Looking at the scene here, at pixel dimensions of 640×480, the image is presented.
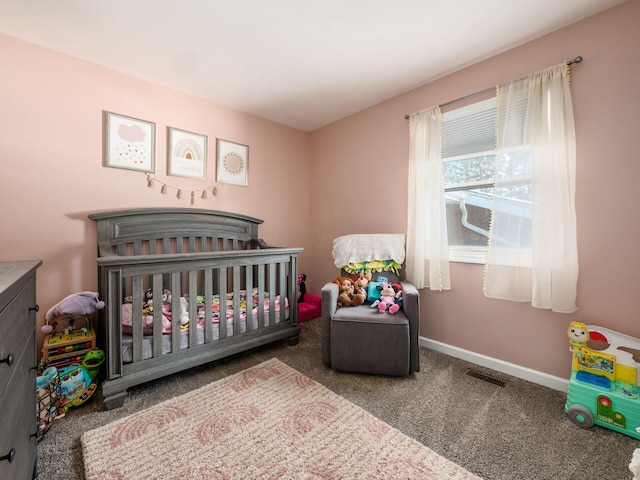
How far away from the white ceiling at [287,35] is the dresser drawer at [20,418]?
74.2 inches

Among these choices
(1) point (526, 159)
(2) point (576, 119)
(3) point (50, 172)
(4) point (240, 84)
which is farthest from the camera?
(4) point (240, 84)

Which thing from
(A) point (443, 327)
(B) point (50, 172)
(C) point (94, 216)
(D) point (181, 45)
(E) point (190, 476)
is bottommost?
(E) point (190, 476)

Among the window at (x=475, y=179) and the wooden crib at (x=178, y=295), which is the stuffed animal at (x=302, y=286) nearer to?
the wooden crib at (x=178, y=295)

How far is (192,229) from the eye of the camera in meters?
2.61

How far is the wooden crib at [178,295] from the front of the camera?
63.1 inches

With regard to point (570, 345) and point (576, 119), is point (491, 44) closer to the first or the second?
point (576, 119)

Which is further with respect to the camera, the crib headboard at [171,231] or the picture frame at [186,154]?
the picture frame at [186,154]

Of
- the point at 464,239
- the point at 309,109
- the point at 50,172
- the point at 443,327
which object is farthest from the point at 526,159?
the point at 50,172

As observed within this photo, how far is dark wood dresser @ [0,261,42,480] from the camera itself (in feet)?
2.29

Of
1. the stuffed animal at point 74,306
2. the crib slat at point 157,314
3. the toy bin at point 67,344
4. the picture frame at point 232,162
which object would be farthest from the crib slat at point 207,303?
the picture frame at point 232,162

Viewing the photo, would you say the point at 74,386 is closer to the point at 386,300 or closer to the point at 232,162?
the point at 386,300

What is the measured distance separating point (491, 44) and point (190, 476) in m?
3.04

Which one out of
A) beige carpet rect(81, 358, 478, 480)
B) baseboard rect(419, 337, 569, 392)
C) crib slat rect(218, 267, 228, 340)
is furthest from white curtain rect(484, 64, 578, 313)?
crib slat rect(218, 267, 228, 340)

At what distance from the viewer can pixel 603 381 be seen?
152 centimetres
